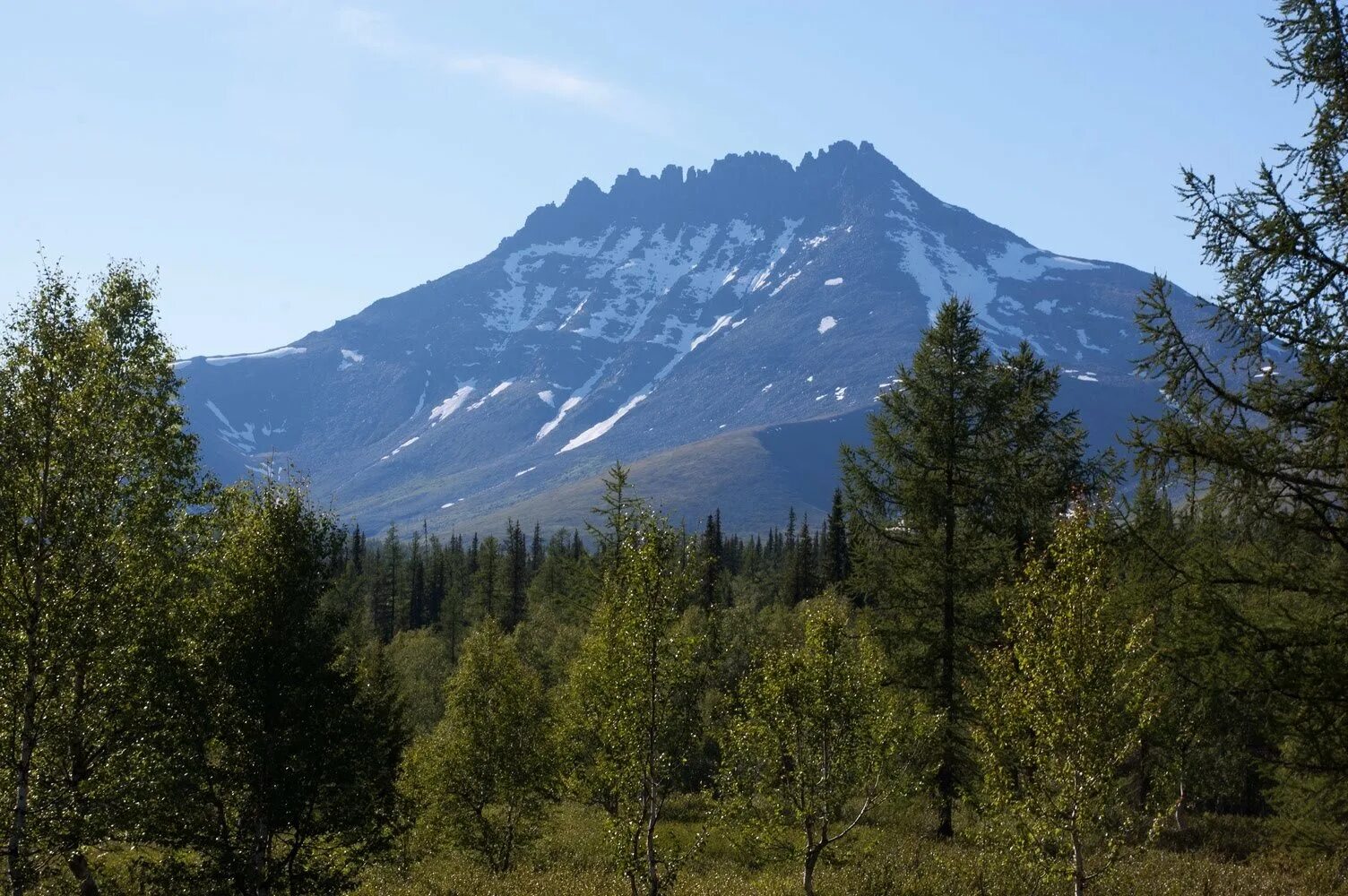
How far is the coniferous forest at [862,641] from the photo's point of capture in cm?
1074

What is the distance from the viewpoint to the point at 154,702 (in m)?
16.5

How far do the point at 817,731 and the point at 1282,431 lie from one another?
12354 millimetres

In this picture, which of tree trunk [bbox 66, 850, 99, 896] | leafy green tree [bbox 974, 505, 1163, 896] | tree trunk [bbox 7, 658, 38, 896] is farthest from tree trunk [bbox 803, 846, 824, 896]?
tree trunk [bbox 7, 658, 38, 896]

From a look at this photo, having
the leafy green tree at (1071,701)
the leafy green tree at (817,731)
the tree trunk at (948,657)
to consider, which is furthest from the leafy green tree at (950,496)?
the leafy green tree at (1071,701)

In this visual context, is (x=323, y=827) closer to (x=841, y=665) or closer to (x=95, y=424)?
(x=95, y=424)

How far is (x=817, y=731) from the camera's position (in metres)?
20.4

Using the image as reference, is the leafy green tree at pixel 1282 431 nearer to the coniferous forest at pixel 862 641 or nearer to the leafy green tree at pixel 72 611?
the coniferous forest at pixel 862 641

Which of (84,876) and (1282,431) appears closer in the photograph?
(1282,431)

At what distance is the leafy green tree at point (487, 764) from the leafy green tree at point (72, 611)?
548 inches

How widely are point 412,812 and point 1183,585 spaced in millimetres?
18100


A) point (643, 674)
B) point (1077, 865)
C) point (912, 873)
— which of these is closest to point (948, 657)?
point (912, 873)

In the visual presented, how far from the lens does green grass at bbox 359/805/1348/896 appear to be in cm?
2017

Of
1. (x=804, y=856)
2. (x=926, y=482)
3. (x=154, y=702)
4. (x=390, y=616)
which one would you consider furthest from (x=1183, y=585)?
(x=390, y=616)

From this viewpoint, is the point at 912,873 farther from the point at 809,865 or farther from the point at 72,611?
the point at 72,611
